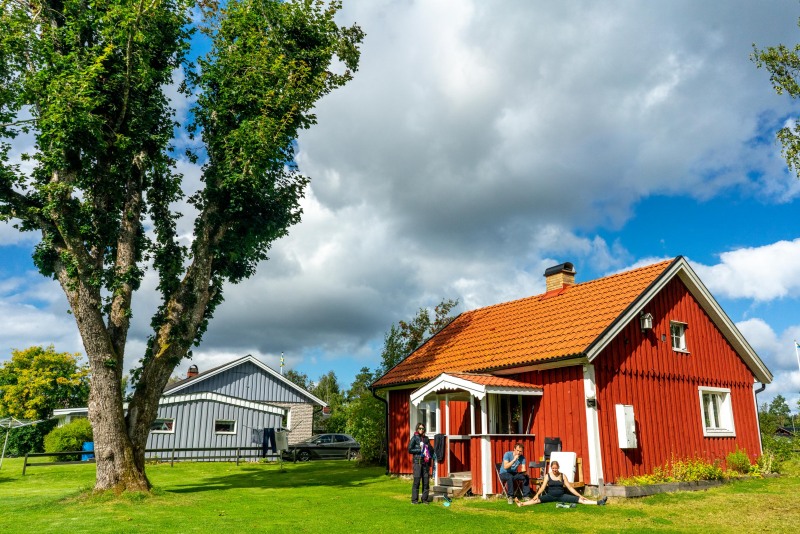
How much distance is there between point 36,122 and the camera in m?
14.2

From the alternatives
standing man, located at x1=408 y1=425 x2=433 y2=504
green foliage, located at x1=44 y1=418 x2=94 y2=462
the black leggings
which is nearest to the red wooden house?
standing man, located at x1=408 y1=425 x2=433 y2=504

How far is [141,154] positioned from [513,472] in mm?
12347

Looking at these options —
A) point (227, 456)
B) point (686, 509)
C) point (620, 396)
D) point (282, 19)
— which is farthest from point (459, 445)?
point (227, 456)

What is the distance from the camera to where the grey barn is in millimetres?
27484

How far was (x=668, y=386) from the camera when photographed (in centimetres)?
1577

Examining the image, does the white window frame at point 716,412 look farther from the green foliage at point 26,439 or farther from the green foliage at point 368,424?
the green foliage at point 26,439

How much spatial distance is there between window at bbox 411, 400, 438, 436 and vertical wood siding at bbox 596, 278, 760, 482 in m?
5.82

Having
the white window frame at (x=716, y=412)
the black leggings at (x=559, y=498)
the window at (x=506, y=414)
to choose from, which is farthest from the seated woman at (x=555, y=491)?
the white window frame at (x=716, y=412)

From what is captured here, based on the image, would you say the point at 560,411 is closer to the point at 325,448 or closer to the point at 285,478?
the point at 285,478

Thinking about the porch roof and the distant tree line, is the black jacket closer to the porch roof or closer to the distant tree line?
the porch roof

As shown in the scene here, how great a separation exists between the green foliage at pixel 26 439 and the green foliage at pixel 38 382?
25.6 feet

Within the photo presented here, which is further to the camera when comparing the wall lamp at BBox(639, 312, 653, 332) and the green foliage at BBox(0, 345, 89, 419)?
the green foliage at BBox(0, 345, 89, 419)

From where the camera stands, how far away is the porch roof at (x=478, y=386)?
13891 millimetres

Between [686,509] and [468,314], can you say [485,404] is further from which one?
[468,314]
